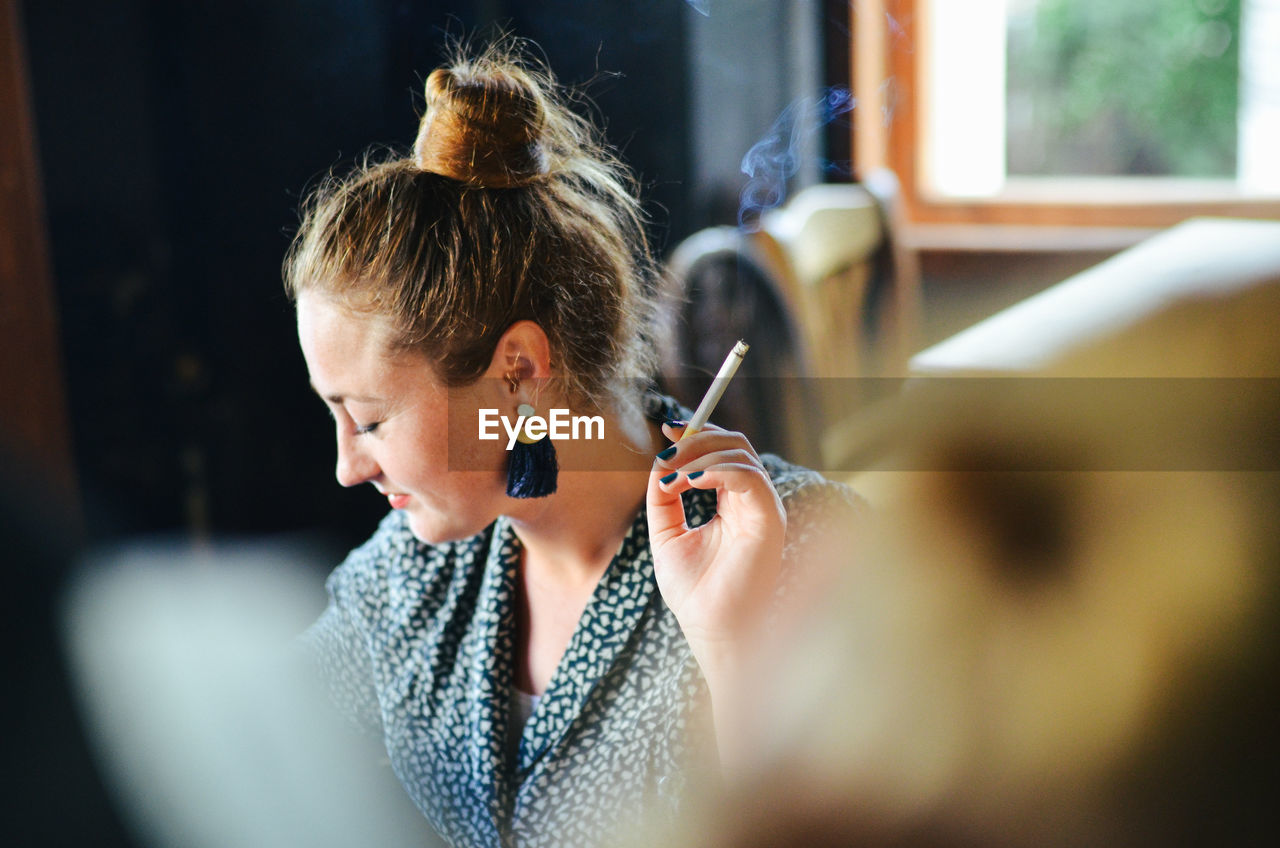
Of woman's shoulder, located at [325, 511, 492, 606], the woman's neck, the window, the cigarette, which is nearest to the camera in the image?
the cigarette

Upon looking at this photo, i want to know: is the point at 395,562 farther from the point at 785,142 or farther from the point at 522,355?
the point at 785,142

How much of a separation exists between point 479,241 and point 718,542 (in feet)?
0.55

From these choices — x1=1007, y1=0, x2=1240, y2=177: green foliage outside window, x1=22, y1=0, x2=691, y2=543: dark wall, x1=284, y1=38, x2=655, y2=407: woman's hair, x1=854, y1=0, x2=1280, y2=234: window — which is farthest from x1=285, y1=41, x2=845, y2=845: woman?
x1=1007, y1=0, x2=1240, y2=177: green foliage outside window

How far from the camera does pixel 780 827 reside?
1.58 ft

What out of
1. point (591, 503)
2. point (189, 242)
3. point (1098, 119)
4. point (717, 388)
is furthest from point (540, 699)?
point (1098, 119)

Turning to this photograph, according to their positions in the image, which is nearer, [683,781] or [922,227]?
[683,781]

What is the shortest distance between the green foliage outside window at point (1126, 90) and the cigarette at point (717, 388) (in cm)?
63

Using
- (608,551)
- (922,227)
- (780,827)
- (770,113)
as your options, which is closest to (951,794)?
(780,827)

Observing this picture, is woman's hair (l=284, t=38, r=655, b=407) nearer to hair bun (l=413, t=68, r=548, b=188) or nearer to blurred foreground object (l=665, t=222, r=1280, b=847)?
hair bun (l=413, t=68, r=548, b=188)

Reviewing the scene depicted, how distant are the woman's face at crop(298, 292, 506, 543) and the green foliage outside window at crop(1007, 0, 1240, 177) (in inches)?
25.4

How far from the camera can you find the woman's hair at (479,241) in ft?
1.59

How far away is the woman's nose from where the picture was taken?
50cm

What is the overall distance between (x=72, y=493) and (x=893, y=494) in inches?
29.0

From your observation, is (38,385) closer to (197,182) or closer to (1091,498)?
(197,182)
